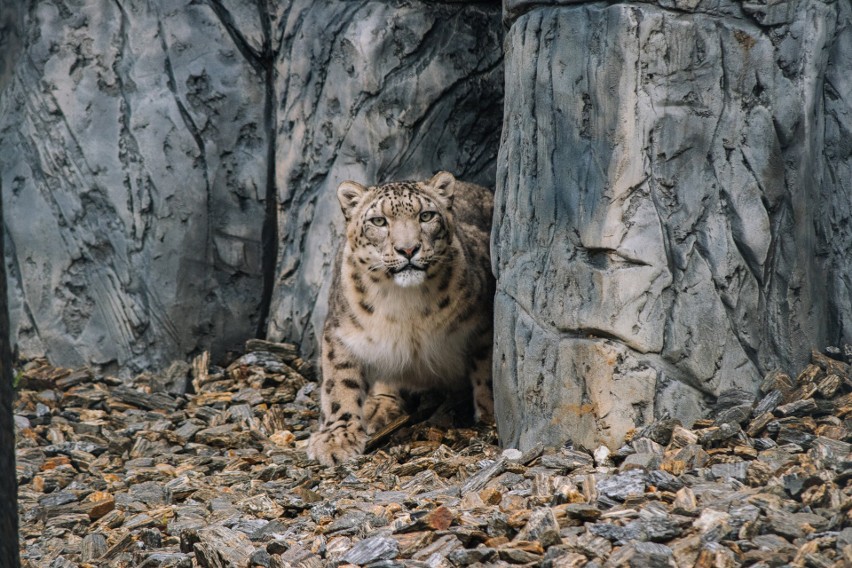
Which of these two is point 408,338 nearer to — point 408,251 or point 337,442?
point 408,251

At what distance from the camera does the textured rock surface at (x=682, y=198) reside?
5012 mm

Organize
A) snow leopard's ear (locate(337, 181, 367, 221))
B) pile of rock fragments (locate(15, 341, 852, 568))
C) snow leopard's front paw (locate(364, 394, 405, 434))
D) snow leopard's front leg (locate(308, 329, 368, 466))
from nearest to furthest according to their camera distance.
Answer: pile of rock fragments (locate(15, 341, 852, 568))
snow leopard's front leg (locate(308, 329, 368, 466))
snow leopard's ear (locate(337, 181, 367, 221))
snow leopard's front paw (locate(364, 394, 405, 434))

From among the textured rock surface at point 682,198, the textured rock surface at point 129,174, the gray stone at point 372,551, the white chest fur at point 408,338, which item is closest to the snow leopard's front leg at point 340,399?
the white chest fur at point 408,338

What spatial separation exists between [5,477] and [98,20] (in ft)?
16.6

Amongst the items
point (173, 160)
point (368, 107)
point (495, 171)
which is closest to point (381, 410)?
point (495, 171)

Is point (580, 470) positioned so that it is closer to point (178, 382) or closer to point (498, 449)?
point (498, 449)

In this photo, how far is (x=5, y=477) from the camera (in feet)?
12.2

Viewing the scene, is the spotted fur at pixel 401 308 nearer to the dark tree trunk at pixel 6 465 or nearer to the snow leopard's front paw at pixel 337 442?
the snow leopard's front paw at pixel 337 442

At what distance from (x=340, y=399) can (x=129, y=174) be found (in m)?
2.49

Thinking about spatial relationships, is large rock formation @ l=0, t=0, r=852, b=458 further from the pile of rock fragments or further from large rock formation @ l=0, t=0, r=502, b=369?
the pile of rock fragments

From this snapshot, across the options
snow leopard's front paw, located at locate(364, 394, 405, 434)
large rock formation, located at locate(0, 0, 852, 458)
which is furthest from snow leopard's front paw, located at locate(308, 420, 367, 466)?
large rock formation, located at locate(0, 0, 852, 458)

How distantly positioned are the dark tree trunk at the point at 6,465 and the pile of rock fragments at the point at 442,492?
113 centimetres

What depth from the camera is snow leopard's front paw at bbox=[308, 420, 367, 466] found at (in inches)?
254

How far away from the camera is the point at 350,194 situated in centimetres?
677
